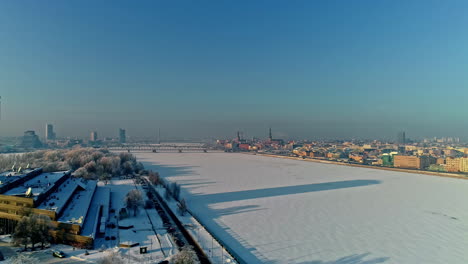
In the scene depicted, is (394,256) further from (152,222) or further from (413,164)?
(413,164)

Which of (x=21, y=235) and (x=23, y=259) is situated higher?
(x=21, y=235)

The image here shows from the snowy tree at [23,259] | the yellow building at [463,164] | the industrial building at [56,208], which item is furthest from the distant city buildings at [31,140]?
the yellow building at [463,164]

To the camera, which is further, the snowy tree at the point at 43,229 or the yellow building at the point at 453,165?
the yellow building at the point at 453,165

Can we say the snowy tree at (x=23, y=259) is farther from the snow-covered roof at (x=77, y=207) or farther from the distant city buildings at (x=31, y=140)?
the distant city buildings at (x=31, y=140)

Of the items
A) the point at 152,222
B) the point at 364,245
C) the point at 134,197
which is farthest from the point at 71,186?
the point at 364,245

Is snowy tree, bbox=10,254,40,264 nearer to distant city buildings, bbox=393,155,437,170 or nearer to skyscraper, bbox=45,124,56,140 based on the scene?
distant city buildings, bbox=393,155,437,170

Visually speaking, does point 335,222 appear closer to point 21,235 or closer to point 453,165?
point 21,235

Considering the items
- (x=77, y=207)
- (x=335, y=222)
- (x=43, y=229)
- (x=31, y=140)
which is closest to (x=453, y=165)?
(x=335, y=222)

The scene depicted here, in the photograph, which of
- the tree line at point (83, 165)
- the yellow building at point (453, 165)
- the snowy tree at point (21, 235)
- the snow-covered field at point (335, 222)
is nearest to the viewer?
the snowy tree at point (21, 235)

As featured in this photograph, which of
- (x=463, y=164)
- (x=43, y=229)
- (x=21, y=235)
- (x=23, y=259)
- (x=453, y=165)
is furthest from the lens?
(x=453, y=165)
